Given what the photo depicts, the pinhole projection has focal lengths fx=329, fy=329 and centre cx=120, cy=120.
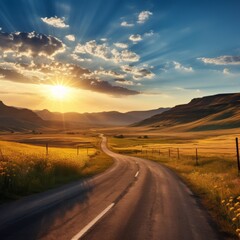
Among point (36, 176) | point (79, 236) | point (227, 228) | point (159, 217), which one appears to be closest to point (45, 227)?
point (79, 236)

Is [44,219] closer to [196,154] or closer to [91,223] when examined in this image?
[91,223]

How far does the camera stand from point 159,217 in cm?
1180

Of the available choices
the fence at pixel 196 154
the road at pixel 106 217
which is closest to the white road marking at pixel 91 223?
the road at pixel 106 217

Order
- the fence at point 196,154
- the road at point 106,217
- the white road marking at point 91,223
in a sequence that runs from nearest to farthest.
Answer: the white road marking at point 91,223
the road at point 106,217
the fence at point 196,154

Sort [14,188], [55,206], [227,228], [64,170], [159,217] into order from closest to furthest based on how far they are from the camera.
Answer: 1. [227,228]
2. [159,217]
3. [55,206]
4. [14,188]
5. [64,170]

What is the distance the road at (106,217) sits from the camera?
9281mm

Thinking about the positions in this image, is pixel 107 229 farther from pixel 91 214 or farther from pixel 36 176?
pixel 36 176

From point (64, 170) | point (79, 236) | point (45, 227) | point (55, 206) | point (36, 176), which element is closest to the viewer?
point (79, 236)

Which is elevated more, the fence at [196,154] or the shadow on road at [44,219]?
the shadow on road at [44,219]

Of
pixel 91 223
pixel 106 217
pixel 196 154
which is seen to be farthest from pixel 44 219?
pixel 196 154

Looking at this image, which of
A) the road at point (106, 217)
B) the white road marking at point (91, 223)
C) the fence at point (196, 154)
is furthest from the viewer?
the fence at point (196, 154)

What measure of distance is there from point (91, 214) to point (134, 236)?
9.82 feet

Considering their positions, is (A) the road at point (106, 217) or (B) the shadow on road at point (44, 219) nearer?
(B) the shadow on road at point (44, 219)

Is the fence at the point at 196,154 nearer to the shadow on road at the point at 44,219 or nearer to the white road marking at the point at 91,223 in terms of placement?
the shadow on road at the point at 44,219
